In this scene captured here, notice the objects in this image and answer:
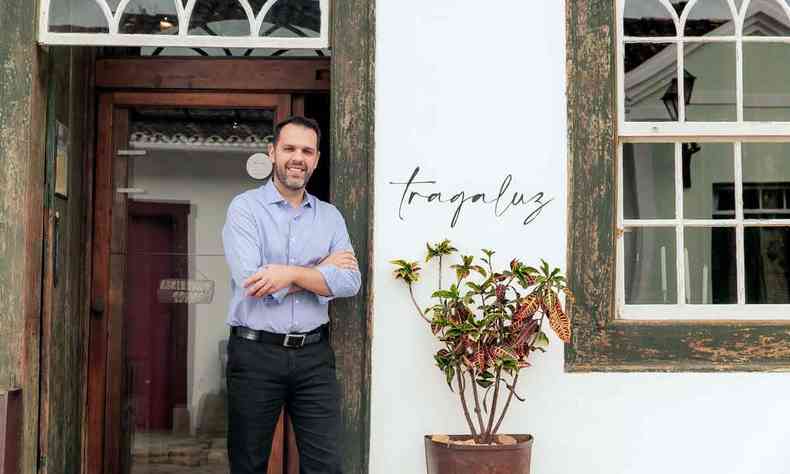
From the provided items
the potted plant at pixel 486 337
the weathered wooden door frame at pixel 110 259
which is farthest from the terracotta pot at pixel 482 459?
the weathered wooden door frame at pixel 110 259

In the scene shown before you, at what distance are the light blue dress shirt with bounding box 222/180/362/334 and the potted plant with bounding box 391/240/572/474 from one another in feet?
1.21

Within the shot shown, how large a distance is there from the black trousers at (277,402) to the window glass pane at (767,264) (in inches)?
77.8

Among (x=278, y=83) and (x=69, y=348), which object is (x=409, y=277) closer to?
(x=278, y=83)

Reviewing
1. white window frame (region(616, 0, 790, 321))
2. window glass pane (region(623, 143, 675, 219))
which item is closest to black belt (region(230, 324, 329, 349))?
white window frame (region(616, 0, 790, 321))

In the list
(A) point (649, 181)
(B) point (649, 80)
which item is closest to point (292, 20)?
(B) point (649, 80)

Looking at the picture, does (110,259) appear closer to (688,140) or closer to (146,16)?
(146,16)

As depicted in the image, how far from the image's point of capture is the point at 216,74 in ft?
17.2

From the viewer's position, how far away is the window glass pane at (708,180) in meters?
4.69

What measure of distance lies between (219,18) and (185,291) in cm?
147

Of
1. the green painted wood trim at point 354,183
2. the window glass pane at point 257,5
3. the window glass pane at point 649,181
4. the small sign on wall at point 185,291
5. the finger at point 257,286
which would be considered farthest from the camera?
the small sign on wall at point 185,291

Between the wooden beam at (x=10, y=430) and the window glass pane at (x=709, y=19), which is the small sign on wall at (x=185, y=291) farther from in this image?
the window glass pane at (x=709, y=19)

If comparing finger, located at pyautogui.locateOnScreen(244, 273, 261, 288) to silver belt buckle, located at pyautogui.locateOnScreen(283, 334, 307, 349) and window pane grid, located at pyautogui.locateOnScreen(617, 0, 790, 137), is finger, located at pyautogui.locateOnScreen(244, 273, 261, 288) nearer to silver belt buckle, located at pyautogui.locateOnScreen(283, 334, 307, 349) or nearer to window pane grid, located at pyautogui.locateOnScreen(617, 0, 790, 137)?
silver belt buckle, located at pyautogui.locateOnScreen(283, 334, 307, 349)

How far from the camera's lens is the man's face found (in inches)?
165

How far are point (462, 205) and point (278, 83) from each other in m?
1.27
